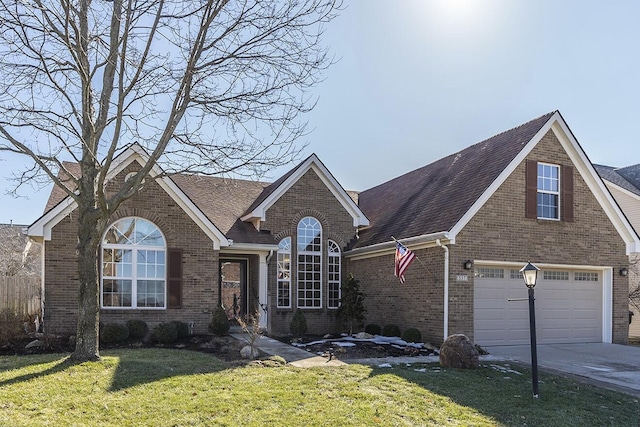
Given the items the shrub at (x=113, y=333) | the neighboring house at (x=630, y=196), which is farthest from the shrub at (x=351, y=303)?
the neighboring house at (x=630, y=196)

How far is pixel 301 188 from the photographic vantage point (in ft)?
61.0

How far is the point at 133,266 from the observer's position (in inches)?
590

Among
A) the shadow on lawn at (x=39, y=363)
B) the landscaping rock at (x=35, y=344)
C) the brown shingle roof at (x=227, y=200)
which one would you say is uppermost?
the brown shingle roof at (x=227, y=200)

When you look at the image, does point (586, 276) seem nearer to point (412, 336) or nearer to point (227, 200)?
point (412, 336)

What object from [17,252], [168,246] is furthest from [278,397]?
[17,252]

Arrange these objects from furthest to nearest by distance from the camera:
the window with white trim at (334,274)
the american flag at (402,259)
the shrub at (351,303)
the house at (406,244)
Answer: the window with white trim at (334,274) < the shrub at (351,303) < the house at (406,244) < the american flag at (402,259)

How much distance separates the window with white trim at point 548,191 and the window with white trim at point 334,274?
267 inches

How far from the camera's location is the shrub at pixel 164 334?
1385 centimetres

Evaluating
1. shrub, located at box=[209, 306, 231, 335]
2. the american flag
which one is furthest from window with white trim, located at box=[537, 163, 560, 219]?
shrub, located at box=[209, 306, 231, 335]

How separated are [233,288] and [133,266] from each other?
32.9ft

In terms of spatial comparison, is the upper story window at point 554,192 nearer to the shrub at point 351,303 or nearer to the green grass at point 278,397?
the shrub at point 351,303

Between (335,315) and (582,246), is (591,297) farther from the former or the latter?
(335,315)

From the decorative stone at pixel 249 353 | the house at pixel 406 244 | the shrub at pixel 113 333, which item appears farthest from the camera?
the house at pixel 406 244

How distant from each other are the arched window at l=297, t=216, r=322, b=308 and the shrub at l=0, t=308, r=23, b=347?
8351 mm
